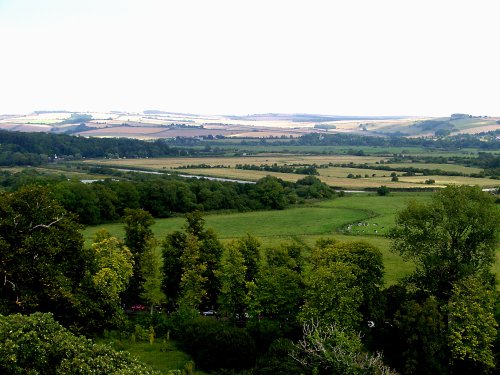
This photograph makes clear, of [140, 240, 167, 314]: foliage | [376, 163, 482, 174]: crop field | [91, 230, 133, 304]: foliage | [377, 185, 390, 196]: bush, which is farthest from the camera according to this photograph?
[376, 163, 482, 174]: crop field

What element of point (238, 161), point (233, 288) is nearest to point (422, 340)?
point (233, 288)

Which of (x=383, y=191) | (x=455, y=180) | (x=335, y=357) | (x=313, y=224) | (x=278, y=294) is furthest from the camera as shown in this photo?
(x=455, y=180)

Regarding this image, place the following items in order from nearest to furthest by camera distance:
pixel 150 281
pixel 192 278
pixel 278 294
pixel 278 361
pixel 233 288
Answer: pixel 278 361
pixel 278 294
pixel 233 288
pixel 192 278
pixel 150 281

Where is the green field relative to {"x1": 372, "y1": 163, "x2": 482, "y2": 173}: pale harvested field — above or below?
below

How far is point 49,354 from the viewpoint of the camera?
24.5m

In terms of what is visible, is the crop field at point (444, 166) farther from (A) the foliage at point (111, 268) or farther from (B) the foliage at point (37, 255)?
(B) the foliage at point (37, 255)

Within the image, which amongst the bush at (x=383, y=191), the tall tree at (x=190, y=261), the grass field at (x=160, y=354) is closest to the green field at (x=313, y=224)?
the bush at (x=383, y=191)

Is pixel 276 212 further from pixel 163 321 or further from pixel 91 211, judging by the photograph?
pixel 163 321

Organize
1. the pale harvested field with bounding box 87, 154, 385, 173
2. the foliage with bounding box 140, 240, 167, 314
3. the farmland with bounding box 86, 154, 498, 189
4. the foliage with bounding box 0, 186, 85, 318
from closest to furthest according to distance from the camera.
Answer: the foliage with bounding box 0, 186, 85, 318
the foliage with bounding box 140, 240, 167, 314
the farmland with bounding box 86, 154, 498, 189
the pale harvested field with bounding box 87, 154, 385, 173

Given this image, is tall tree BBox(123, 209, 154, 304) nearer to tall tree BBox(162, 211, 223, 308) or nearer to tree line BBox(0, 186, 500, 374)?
tree line BBox(0, 186, 500, 374)

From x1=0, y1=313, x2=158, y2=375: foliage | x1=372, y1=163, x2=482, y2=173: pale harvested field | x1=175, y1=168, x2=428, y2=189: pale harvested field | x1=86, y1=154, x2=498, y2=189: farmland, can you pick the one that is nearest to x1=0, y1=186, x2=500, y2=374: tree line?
x1=0, y1=313, x2=158, y2=375: foliage

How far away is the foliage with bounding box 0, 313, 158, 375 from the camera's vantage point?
23.2m

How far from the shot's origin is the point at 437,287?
38.9 meters

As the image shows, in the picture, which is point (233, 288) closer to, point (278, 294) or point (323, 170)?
point (278, 294)
